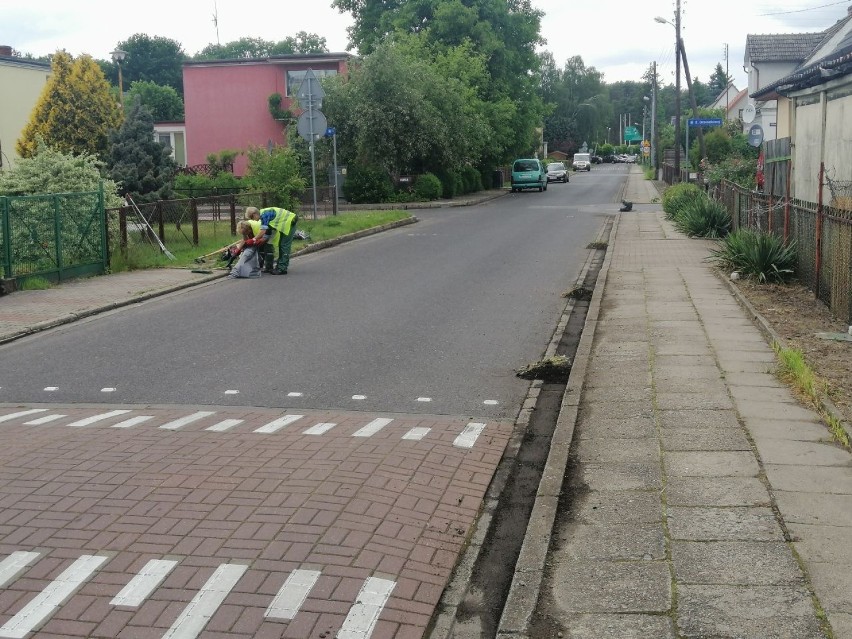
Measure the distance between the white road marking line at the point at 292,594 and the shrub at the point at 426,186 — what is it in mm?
39334

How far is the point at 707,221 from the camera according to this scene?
78.0 ft

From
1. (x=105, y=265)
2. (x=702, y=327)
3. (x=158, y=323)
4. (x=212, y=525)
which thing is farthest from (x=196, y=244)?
(x=212, y=525)

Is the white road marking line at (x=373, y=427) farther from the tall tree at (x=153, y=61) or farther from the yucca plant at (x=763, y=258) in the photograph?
the tall tree at (x=153, y=61)

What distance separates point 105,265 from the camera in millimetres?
18406

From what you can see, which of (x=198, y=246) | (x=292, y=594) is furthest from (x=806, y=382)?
(x=198, y=246)

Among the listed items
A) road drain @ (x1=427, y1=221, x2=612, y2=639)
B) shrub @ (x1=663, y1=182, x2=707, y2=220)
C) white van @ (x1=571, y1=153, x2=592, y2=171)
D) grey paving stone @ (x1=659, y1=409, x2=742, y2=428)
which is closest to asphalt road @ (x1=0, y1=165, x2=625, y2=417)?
road drain @ (x1=427, y1=221, x2=612, y2=639)

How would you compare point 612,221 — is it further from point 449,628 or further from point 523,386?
point 449,628

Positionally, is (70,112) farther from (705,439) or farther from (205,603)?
(205,603)

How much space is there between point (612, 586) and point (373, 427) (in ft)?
10.9

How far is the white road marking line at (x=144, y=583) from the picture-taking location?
4.62m

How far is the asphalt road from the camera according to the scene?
30.3ft

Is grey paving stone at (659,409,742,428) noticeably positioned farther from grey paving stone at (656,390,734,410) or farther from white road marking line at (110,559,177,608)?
white road marking line at (110,559,177,608)

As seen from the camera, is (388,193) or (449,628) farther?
(388,193)

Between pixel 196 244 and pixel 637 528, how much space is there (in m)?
17.7
